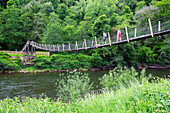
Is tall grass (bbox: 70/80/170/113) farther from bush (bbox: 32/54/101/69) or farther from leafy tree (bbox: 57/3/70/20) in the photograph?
leafy tree (bbox: 57/3/70/20)

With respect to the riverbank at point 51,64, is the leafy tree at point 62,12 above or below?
above

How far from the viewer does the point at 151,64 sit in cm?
2909

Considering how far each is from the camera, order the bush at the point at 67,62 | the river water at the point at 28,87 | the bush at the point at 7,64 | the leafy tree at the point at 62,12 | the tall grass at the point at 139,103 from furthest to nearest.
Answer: the leafy tree at the point at 62,12, the bush at the point at 67,62, the bush at the point at 7,64, the river water at the point at 28,87, the tall grass at the point at 139,103

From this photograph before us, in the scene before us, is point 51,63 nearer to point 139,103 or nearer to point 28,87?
point 28,87

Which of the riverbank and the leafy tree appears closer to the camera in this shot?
the riverbank

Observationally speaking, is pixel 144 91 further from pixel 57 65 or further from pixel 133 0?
pixel 133 0

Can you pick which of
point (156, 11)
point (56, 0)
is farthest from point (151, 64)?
point (56, 0)

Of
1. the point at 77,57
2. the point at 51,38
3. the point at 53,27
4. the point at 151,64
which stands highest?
the point at 53,27

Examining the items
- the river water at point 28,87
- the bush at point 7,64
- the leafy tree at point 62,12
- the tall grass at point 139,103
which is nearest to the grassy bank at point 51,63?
the bush at point 7,64

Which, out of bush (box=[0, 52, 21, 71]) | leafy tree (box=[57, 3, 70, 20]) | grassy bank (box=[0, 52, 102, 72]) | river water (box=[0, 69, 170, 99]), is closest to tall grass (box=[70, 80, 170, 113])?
river water (box=[0, 69, 170, 99])

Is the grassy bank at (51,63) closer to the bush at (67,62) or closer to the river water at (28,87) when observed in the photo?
the bush at (67,62)

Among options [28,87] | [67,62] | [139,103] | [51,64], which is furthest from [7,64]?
[139,103]

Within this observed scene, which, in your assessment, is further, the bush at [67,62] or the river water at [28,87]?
the bush at [67,62]

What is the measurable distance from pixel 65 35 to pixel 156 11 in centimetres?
1740
